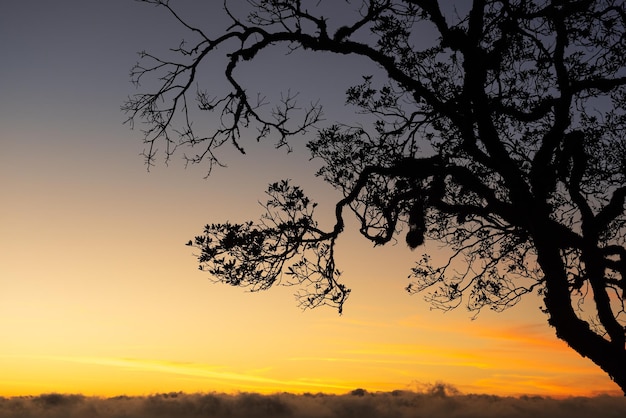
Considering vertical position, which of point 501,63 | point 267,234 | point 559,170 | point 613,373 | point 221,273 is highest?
point 501,63

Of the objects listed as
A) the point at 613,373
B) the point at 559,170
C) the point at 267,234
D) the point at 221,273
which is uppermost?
the point at 559,170

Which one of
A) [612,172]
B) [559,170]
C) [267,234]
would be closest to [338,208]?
[267,234]

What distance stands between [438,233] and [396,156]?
2.54 metres

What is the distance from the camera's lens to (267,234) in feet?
44.2

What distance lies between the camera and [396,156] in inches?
556

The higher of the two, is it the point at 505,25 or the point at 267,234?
the point at 505,25

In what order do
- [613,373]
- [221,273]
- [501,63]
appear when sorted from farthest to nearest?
1. [501,63]
2. [221,273]
3. [613,373]

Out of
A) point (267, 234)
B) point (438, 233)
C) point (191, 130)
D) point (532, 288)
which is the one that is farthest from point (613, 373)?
point (191, 130)

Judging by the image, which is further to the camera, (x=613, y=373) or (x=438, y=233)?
(x=438, y=233)

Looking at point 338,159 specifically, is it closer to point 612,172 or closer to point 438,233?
point 438,233

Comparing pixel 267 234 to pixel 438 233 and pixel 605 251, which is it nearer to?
pixel 438 233

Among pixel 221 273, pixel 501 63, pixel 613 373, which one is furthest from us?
pixel 501 63

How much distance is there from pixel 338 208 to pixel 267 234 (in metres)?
1.60

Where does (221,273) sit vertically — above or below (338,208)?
below
